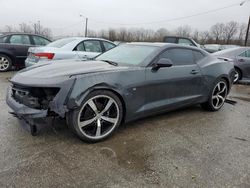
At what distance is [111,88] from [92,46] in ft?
14.2

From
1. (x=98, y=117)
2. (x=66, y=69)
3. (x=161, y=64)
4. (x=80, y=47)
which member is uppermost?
(x=80, y=47)

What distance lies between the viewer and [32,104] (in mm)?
2953

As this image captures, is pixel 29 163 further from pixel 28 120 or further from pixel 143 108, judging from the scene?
pixel 143 108

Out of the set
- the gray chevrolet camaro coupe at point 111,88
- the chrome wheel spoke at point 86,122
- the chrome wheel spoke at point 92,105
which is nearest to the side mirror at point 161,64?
the gray chevrolet camaro coupe at point 111,88

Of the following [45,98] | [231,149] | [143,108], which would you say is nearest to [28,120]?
[45,98]

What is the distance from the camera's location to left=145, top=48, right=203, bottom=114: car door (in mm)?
3635

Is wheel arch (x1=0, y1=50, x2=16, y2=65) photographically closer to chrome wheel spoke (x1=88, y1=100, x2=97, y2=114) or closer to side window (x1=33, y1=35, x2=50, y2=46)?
side window (x1=33, y1=35, x2=50, y2=46)

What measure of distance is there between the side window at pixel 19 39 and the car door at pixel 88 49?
10.1 ft

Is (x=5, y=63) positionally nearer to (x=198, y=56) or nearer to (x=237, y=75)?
(x=198, y=56)

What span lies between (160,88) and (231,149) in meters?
1.34

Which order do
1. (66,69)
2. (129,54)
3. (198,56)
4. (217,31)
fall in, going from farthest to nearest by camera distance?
1. (217,31)
2. (198,56)
3. (129,54)
4. (66,69)

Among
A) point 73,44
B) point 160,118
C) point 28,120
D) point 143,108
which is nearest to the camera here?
point 28,120

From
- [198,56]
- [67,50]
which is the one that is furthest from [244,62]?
[67,50]

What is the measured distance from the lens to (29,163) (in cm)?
256
